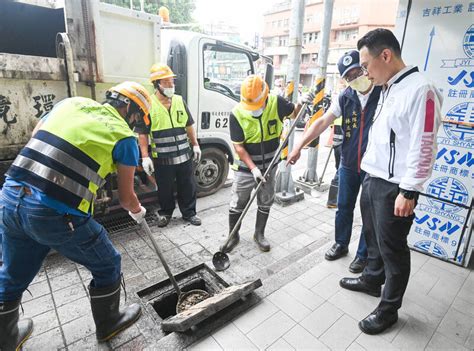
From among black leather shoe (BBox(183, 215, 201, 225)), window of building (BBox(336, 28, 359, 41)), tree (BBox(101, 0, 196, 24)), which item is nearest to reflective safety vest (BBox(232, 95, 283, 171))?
black leather shoe (BBox(183, 215, 201, 225))

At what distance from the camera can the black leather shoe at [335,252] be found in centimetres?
315

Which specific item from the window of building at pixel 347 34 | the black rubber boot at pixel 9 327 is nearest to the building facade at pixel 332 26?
the window of building at pixel 347 34

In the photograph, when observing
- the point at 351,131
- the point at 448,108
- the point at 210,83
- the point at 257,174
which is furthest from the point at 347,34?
the point at 257,174

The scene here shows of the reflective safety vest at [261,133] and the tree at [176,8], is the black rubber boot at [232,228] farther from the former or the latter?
the tree at [176,8]

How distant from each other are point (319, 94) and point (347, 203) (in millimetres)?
2332

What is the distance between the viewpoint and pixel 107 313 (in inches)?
82.2

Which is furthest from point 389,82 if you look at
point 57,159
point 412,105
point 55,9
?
point 55,9

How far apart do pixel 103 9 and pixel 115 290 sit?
291cm

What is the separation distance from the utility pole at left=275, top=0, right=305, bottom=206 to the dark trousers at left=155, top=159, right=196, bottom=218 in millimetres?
1382

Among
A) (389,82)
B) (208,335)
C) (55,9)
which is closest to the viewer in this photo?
(389,82)

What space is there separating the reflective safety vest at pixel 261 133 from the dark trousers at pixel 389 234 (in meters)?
1.20

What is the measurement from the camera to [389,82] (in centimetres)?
202

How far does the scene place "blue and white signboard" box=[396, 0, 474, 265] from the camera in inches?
Result: 108

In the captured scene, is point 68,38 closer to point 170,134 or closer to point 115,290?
point 170,134
